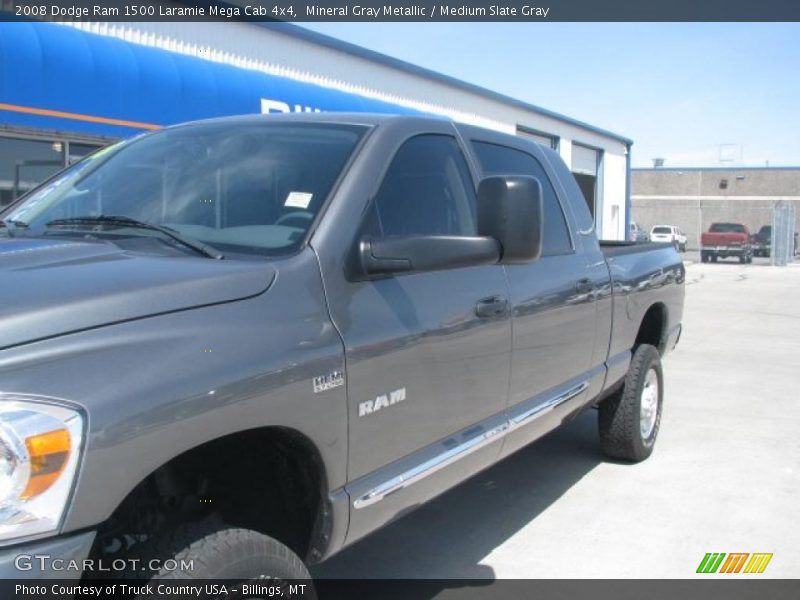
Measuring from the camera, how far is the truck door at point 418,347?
249 cm

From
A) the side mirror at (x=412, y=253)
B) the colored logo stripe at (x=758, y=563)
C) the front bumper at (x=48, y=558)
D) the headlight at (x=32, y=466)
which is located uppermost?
the side mirror at (x=412, y=253)

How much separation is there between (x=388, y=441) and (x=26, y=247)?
128cm

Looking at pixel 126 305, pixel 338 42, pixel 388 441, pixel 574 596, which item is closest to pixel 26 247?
pixel 126 305

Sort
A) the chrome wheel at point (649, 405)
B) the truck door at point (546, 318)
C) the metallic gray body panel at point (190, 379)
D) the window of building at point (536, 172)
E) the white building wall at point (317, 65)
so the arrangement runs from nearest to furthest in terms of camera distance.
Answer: the metallic gray body panel at point (190, 379), the truck door at point (546, 318), the window of building at point (536, 172), the chrome wheel at point (649, 405), the white building wall at point (317, 65)

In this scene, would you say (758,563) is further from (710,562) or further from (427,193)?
(427,193)

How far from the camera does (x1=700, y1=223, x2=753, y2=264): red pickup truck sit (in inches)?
1409

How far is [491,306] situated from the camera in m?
3.19

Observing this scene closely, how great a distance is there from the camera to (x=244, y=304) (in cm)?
215

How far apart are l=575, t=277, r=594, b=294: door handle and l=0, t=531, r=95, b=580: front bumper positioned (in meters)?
2.95

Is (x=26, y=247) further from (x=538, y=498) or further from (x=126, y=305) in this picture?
(x=538, y=498)

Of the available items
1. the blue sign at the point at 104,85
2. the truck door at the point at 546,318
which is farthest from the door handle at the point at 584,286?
the blue sign at the point at 104,85

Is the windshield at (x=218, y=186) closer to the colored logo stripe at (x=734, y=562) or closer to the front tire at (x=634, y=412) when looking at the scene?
the colored logo stripe at (x=734, y=562)

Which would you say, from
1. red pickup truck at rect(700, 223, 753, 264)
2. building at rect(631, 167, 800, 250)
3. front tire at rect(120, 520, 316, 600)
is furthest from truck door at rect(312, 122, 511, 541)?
building at rect(631, 167, 800, 250)

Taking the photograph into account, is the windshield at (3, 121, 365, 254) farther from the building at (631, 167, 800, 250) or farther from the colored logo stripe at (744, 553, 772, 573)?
the building at (631, 167, 800, 250)
